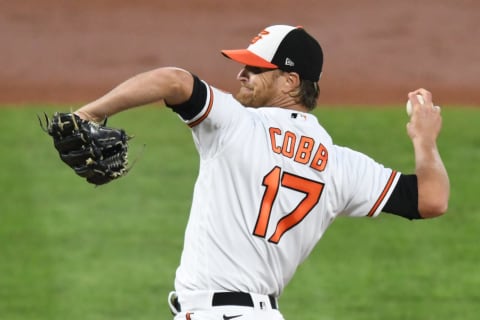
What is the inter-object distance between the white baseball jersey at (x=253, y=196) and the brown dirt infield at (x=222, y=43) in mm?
8638

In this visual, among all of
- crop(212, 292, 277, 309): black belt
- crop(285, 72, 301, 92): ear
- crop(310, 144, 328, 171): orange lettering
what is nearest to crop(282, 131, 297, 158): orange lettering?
crop(310, 144, 328, 171): orange lettering

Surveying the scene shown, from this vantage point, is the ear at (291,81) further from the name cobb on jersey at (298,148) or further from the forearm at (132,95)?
the forearm at (132,95)

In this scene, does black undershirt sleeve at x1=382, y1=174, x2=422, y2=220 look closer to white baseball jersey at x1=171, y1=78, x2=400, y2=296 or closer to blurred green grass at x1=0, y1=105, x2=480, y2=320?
white baseball jersey at x1=171, y1=78, x2=400, y2=296

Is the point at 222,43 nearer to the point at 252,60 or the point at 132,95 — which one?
the point at 252,60

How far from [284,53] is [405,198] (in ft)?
2.71

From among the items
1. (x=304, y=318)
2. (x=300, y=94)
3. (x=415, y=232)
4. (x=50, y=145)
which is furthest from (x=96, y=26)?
(x=300, y=94)

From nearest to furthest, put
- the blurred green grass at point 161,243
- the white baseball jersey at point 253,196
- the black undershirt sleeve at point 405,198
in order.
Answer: the white baseball jersey at point 253,196, the black undershirt sleeve at point 405,198, the blurred green grass at point 161,243

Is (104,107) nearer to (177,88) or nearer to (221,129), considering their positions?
(177,88)

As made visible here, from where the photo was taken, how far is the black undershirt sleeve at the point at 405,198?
520 cm

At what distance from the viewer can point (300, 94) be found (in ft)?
17.0

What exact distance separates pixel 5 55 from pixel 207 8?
2.82 meters

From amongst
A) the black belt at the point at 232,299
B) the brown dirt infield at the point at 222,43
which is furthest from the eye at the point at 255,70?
the brown dirt infield at the point at 222,43

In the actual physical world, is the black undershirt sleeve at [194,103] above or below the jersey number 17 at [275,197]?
above

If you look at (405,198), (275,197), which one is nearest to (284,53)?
(275,197)
